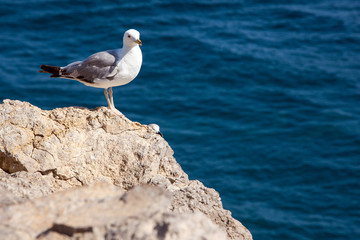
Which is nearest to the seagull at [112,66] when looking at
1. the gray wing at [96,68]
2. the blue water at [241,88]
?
the gray wing at [96,68]

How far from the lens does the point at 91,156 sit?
5941mm

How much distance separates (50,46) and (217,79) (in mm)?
5532

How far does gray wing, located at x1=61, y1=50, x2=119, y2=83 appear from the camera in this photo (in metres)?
7.40

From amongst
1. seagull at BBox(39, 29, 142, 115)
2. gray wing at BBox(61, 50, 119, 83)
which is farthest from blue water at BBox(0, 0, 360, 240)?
gray wing at BBox(61, 50, 119, 83)

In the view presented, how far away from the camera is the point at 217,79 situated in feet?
55.9

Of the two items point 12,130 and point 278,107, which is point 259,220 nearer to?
point 278,107

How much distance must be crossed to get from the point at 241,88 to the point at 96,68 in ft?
32.5

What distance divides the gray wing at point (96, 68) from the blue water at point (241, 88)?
6789 millimetres

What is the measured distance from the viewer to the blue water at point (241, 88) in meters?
13.8

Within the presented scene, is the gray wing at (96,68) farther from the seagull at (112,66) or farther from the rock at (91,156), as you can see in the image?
the rock at (91,156)

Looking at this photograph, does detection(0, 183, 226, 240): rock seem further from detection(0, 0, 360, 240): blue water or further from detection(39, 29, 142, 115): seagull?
detection(0, 0, 360, 240): blue water

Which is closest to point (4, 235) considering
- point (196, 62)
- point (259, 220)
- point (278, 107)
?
point (259, 220)

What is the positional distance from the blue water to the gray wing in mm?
6789

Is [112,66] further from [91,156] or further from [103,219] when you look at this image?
[103,219]
